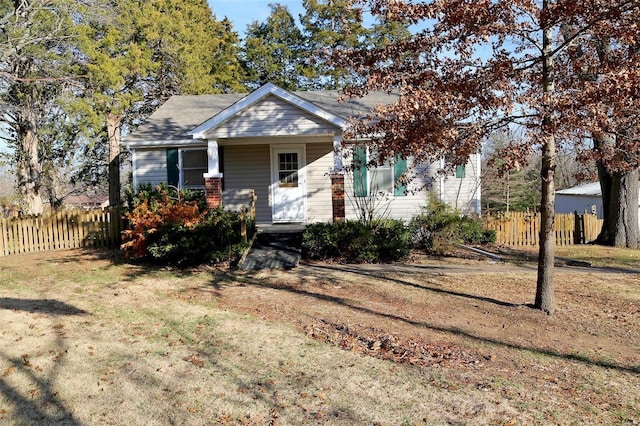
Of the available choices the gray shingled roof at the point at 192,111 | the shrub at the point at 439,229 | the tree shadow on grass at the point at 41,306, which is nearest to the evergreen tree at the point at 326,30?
the gray shingled roof at the point at 192,111

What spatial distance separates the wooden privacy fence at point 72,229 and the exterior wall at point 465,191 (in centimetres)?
995

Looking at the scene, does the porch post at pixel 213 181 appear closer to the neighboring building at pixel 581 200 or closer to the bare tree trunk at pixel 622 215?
the bare tree trunk at pixel 622 215

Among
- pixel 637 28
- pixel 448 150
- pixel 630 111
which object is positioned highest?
pixel 637 28

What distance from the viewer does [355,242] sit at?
11.2m

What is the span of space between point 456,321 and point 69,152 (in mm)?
21133

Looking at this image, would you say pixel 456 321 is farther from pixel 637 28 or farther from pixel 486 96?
pixel 637 28

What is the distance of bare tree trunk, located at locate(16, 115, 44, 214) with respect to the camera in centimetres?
1867

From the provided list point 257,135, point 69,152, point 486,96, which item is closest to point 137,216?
point 257,135

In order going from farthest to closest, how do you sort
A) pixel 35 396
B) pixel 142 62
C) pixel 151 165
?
1. pixel 142 62
2. pixel 151 165
3. pixel 35 396

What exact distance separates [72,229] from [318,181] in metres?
7.31

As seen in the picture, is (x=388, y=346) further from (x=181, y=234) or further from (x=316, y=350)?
(x=181, y=234)

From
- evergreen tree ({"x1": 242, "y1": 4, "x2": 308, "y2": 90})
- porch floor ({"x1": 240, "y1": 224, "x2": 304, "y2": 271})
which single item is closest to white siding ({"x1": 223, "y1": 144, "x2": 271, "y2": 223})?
porch floor ({"x1": 240, "y1": 224, "x2": 304, "y2": 271})

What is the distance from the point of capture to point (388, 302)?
26.0ft

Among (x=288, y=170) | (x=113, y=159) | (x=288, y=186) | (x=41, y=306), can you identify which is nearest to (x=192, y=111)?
(x=288, y=170)
